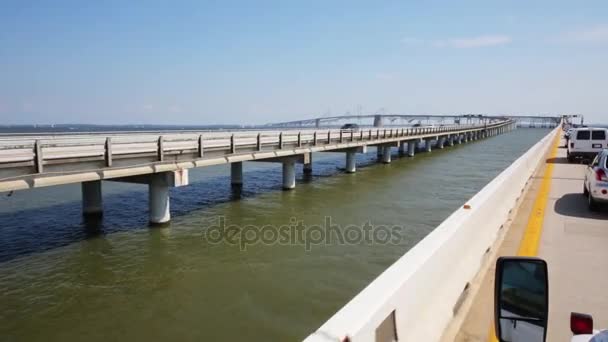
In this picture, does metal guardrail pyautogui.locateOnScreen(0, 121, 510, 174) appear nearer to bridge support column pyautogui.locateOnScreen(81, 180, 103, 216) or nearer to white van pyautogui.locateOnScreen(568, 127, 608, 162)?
bridge support column pyautogui.locateOnScreen(81, 180, 103, 216)

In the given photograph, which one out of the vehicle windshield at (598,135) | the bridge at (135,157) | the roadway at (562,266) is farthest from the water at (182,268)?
the vehicle windshield at (598,135)

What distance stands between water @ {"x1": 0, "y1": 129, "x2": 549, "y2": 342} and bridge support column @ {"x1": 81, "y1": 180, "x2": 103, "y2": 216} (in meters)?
0.48

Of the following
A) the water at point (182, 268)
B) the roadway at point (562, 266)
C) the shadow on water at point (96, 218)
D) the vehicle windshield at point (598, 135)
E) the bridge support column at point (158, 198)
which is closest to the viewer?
the roadway at point (562, 266)

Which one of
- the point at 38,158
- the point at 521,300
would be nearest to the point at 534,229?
the point at 521,300

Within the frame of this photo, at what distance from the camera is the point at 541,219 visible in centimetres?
963

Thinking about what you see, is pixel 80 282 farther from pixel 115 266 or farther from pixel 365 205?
pixel 365 205

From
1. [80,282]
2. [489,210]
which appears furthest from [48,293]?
[489,210]

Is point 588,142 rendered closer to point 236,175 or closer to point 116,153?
point 236,175

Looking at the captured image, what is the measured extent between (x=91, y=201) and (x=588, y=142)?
24301mm

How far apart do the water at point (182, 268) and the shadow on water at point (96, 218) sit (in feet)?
0.18

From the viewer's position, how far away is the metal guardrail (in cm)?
1037

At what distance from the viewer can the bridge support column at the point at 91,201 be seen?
15758 millimetres

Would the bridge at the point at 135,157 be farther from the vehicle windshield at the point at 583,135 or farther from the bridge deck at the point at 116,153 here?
the vehicle windshield at the point at 583,135

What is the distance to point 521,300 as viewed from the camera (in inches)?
95.2
